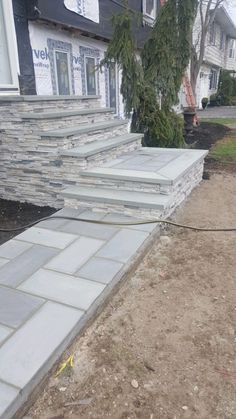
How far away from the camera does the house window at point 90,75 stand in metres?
7.43

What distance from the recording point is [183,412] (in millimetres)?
1615

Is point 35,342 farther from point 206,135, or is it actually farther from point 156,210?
point 206,135

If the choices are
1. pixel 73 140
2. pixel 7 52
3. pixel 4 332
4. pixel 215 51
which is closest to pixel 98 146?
pixel 73 140

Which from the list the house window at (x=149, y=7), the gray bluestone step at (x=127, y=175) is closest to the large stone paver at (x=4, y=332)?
the gray bluestone step at (x=127, y=175)

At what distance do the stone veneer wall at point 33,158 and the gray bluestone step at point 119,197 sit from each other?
0.24 meters

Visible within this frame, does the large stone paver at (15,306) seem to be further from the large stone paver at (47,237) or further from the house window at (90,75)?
the house window at (90,75)

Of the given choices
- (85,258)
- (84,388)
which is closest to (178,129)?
(85,258)

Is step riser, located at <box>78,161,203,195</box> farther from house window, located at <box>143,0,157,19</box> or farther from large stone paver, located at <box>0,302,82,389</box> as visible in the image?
house window, located at <box>143,0,157,19</box>

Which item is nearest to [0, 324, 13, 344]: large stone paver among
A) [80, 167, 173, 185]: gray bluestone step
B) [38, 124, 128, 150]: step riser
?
[80, 167, 173, 185]: gray bluestone step

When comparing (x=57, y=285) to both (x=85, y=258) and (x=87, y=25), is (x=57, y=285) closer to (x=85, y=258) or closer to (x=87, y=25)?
(x=85, y=258)

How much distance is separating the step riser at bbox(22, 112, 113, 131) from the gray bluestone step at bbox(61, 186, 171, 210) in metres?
0.81

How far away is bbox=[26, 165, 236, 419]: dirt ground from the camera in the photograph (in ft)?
5.41

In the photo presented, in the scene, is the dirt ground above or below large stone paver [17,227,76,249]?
below

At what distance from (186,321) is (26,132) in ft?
9.53
